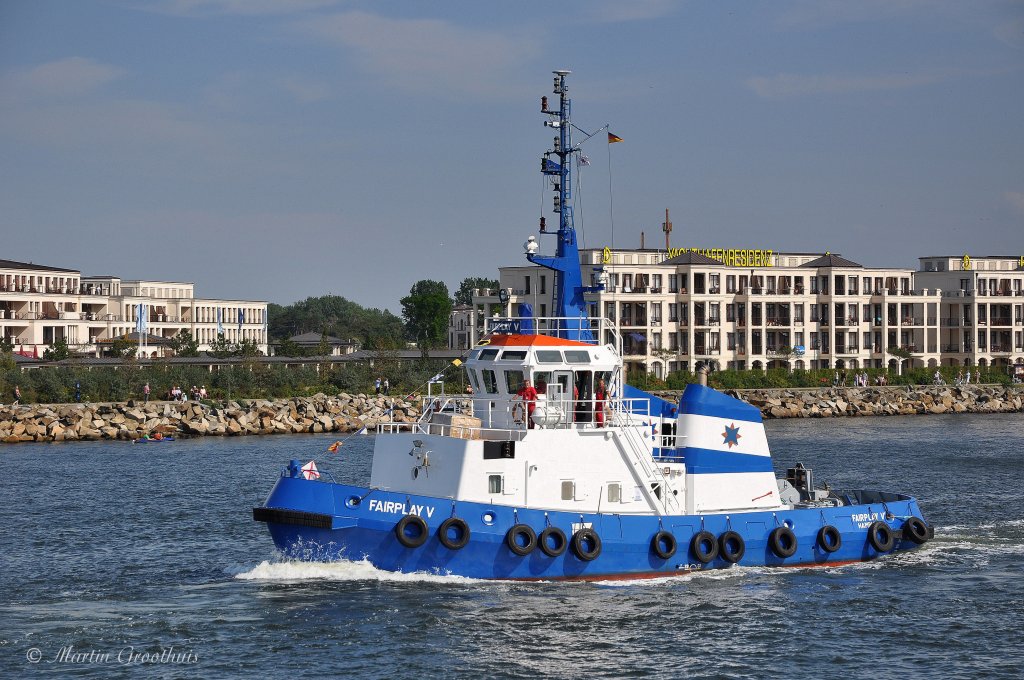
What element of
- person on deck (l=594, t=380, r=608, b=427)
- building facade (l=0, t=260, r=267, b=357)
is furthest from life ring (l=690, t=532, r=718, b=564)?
building facade (l=0, t=260, r=267, b=357)

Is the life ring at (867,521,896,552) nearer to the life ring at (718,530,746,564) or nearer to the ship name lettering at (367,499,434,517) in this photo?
the life ring at (718,530,746,564)

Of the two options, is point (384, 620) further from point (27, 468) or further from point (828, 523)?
point (27, 468)

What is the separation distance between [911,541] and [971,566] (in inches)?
50.9

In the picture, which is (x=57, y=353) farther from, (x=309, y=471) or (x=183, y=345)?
(x=309, y=471)

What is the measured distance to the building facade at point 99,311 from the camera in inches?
3718

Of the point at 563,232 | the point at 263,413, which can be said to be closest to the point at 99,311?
the point at 263,413

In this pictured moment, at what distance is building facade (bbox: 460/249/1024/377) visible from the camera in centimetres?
8469

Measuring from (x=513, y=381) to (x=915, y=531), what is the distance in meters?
9.44

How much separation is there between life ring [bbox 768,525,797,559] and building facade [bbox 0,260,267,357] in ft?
241

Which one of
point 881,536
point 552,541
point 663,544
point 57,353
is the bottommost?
point 881,536

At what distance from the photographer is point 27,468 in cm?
4469

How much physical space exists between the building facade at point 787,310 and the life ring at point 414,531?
5422 cm

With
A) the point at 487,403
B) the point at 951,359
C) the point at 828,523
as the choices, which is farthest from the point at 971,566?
the point at 951,359

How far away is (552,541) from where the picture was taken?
2361cm
